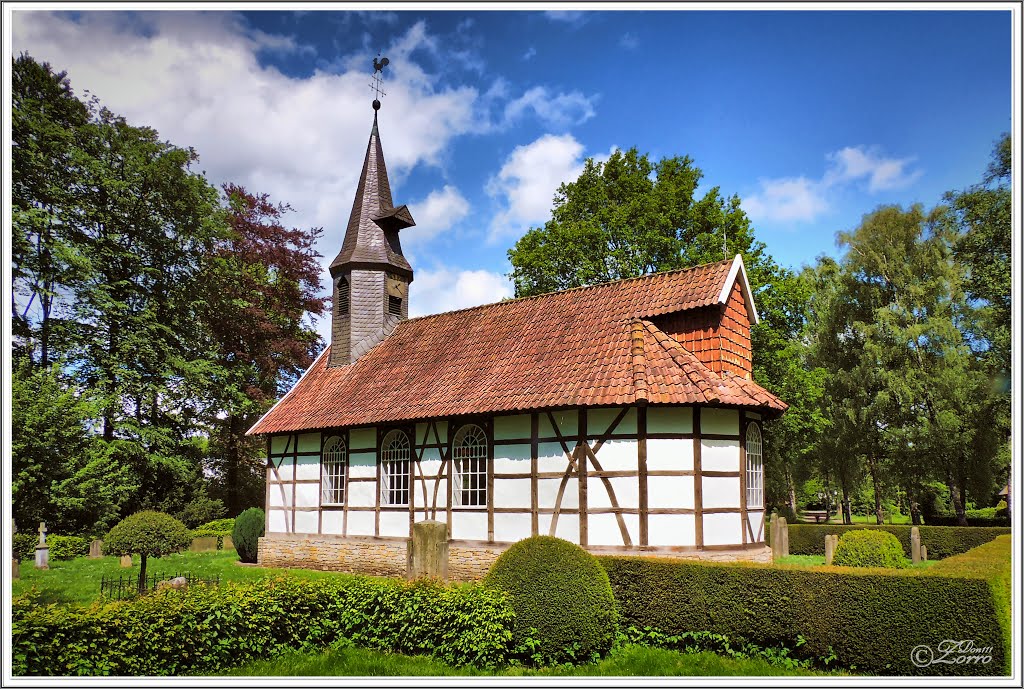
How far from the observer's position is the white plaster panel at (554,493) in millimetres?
15469

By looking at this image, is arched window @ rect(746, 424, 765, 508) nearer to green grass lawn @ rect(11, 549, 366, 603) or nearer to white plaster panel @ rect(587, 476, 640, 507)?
white plaster panel @ rect(587, 476, 640, 507)

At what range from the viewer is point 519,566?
10.3 metres

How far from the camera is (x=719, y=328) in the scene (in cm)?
1678

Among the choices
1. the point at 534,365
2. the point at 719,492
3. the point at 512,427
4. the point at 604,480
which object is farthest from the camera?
the point at 534,365

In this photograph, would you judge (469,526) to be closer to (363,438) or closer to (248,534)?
(363,438)

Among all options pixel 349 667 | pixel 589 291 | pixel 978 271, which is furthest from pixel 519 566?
pixel 978 271

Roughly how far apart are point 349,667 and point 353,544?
33.7 feet

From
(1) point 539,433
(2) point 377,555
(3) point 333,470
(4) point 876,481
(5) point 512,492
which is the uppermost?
(1) point 539,433

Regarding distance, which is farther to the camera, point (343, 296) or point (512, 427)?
point (343, 296)

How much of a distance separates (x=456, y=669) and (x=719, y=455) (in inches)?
315

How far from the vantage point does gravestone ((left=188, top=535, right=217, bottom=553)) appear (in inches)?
1039

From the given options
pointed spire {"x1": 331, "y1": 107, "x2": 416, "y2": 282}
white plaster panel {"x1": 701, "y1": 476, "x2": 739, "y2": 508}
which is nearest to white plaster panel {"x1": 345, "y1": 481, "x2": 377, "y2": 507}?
pointed spire {"x1": 331, "y1": 107, "x2": 416, "y2": 282}

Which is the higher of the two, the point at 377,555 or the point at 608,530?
the point at 608,530

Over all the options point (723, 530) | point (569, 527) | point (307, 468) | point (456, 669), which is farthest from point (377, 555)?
point (456, 669)
